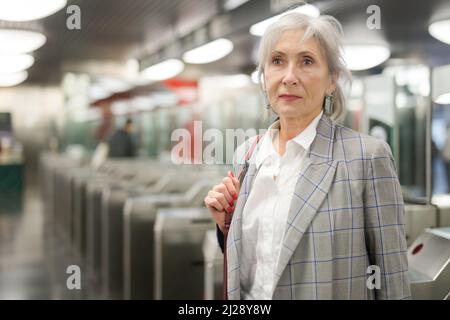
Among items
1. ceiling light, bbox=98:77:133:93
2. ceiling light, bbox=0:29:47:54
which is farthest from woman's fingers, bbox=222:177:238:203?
ceiling light, bbox=98:77:133:93

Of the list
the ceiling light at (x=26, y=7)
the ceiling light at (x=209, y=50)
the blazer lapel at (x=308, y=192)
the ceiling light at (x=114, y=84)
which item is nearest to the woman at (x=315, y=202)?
the blazer lapel at (x=308, y=192)

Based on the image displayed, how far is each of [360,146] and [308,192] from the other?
15 cm

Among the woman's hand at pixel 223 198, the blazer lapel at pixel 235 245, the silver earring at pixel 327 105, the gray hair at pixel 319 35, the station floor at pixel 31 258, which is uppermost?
the gray hair at pixel 319 35

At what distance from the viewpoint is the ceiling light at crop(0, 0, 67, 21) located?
237 cm

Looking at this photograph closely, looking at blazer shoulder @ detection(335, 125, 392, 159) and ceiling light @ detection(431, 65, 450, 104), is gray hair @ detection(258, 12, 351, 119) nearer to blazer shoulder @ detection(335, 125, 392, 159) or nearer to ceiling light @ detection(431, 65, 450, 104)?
blazer shoulder @ detection(335, 125, 392, 159)

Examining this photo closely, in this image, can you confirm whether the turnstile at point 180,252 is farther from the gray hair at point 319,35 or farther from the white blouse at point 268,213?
the gray hair at point 319,35

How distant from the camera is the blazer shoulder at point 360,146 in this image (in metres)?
1.19

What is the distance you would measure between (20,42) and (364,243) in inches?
116

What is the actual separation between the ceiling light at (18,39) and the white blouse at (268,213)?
2.48m

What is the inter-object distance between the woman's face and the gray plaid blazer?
0.35 feet

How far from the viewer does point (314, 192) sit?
119cm

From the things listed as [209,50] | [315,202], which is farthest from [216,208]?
[209,50]

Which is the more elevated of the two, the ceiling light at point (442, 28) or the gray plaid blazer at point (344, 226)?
the ceiling light at point (442, 28)

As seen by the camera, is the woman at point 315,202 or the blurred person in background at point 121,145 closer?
the woman at point 315,202
